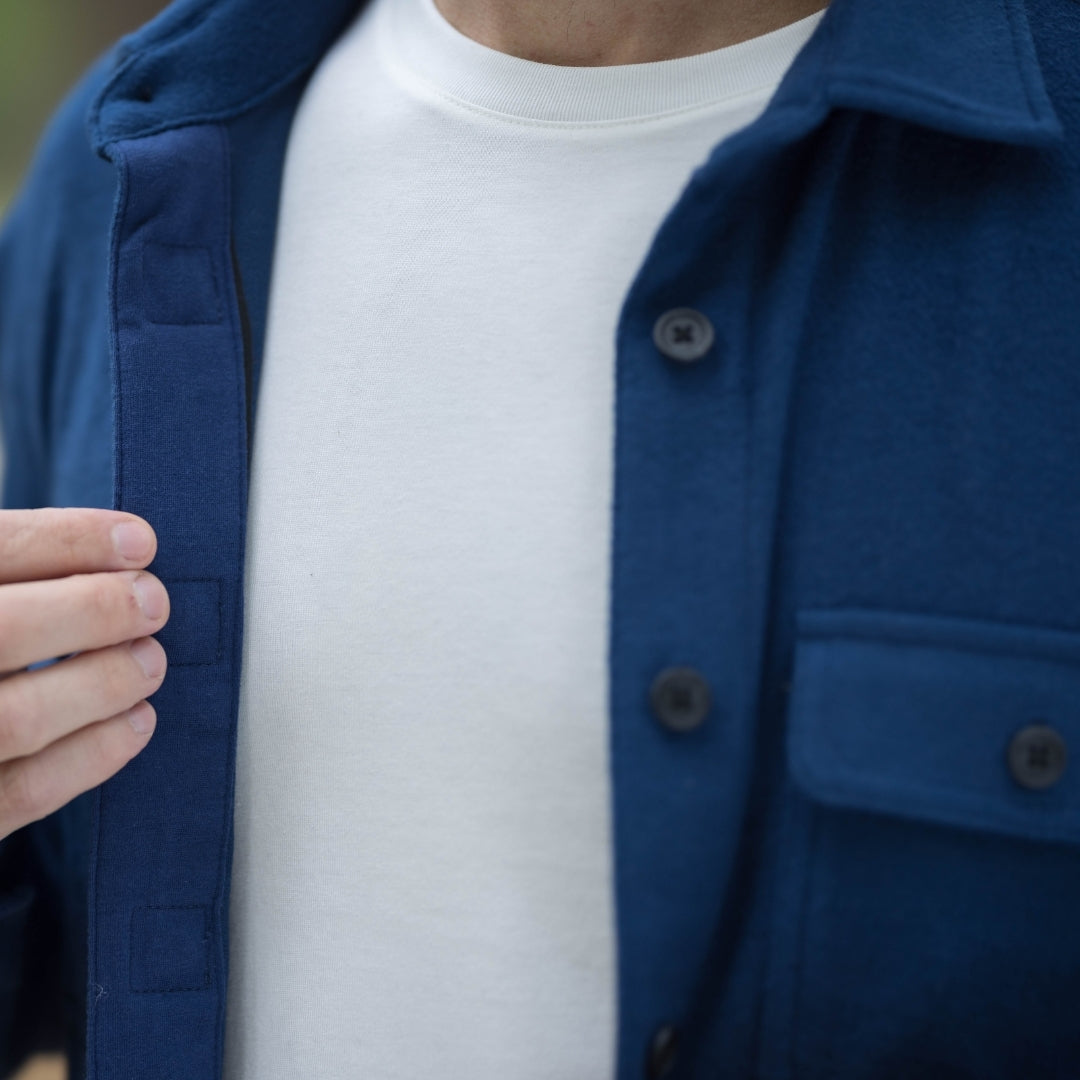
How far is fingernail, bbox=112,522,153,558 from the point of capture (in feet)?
1.99

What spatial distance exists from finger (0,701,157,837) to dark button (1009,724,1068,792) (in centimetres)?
50

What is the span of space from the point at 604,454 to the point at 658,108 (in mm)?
240

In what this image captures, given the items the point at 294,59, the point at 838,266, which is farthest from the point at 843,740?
the point at 294,59

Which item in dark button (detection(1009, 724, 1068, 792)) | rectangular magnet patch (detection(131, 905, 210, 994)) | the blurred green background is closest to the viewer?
dark button (detection(1009, 724, 1068, 792))

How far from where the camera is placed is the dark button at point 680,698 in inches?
21.9

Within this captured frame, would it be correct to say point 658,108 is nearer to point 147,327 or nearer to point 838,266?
point 838,266

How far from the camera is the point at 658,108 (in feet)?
Answer: 2.21

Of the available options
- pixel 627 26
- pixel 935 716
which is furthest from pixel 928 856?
pixel 627 26

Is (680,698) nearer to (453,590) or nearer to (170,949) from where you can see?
(453,590)

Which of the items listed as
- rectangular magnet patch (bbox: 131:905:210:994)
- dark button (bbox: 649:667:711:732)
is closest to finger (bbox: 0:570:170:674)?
rectangular magnet patch (bbox: 131:905:210:994)

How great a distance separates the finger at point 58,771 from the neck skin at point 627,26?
0.52 m

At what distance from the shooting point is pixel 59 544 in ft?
1.94

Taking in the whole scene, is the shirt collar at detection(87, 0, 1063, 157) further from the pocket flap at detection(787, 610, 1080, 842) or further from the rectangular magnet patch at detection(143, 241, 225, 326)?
the pocket flap at detection(787, 610, 1080, 842)

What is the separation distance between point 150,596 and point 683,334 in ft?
1.14
